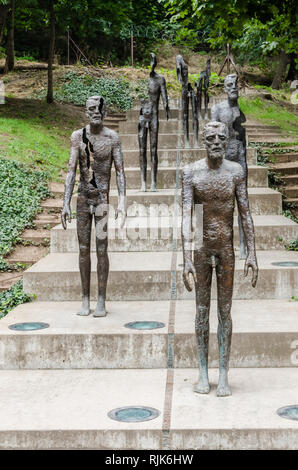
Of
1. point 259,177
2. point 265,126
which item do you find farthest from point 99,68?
point 259,177

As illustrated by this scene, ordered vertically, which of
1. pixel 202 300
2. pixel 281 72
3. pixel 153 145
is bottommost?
pixel 202 300

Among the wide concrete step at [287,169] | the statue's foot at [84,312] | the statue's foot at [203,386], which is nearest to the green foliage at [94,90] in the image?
the wide concrete step at [287,169]

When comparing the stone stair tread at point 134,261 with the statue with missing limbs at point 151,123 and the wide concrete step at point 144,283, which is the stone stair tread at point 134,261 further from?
the statue with missing limbs at point 151,123

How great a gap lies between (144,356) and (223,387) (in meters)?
1.18

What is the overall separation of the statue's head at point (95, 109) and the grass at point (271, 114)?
33.9 feet

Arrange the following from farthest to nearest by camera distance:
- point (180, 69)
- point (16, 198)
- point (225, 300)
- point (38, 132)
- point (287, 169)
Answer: point (38, 132), point (287, 169), point (180, 69), point (16, 198), point (225, 300)

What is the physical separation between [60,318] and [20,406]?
180 cm

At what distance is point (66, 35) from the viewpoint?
24.2m

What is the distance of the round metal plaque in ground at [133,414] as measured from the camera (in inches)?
193

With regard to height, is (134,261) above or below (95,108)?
below

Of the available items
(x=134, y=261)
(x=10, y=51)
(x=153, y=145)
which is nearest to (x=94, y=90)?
(x=10, y=51)

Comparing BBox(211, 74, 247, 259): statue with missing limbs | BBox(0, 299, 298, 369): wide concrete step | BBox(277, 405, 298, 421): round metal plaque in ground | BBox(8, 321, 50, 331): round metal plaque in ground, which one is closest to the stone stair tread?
BBox(211, 74, 247, 259): statue with missing limbs

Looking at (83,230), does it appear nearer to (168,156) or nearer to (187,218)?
(187,218)

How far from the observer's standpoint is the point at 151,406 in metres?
5.16
